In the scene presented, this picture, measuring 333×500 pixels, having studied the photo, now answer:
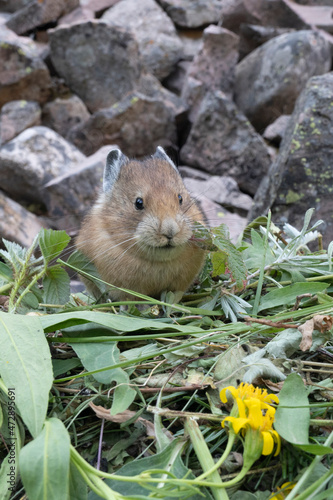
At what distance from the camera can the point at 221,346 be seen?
256 cm

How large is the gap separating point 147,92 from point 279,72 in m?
3.79

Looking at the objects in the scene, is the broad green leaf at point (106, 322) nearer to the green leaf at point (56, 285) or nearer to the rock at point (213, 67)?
the green leaf at point (56, 285)

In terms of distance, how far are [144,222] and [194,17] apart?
14035 millimetres

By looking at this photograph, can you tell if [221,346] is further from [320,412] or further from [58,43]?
[58,43]

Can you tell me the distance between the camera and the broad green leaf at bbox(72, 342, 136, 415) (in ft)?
6.99

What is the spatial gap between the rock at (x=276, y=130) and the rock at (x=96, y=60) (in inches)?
161

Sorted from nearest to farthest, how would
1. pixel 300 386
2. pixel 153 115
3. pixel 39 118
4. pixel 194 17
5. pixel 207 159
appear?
pixel 300 386
pixel 207 159
pixel 153 115
pixel 39 118
pixel 194 17

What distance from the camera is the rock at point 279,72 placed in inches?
452

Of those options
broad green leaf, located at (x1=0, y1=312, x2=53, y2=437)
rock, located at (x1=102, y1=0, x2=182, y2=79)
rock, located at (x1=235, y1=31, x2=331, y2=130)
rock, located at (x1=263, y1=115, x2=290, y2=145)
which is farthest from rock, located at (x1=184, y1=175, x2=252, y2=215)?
broad green leaf, located at (x1=0, y1=312, x2=53, y2=437)

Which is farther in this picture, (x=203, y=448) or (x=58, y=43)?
(x=58, y=43)

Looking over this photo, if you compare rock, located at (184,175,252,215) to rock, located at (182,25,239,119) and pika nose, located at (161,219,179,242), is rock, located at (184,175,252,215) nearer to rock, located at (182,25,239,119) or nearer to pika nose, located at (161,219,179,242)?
rock, located at (182,25,239,119)

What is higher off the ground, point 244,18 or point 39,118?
point 244,18

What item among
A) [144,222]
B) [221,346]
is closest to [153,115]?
[144,222]

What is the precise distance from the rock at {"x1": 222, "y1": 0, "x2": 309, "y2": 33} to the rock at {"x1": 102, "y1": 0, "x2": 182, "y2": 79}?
168cm
